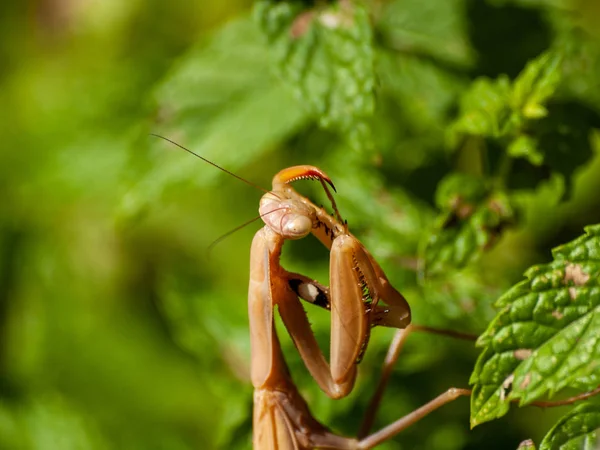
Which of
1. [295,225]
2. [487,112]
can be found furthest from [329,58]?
[295,225]

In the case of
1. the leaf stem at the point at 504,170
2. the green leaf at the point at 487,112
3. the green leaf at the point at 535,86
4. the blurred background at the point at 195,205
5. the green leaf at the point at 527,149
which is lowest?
the blurred background at the point at 195,205

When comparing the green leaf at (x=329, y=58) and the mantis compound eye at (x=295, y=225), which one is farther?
the green leaf at (x=329, y=58)

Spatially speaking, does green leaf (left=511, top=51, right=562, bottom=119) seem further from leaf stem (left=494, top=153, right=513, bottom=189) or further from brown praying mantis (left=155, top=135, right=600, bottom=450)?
brown praying mantis (left=155, top=135, right=600, bottom=450)

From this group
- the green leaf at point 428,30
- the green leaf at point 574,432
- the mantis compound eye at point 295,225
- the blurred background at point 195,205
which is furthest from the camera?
the green leaf at point 428,30

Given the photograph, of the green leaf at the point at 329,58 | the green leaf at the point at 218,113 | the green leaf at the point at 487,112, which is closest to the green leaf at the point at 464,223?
the green leaf at the point at 487,112

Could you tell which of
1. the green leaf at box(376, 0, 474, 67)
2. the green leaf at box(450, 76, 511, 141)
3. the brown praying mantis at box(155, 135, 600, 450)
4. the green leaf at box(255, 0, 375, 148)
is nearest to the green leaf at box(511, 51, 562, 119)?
the green leaf at box(450, 76, 511, 141)

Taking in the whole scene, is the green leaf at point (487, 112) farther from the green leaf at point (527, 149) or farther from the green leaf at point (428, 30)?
the green leaf at point (428, 30)

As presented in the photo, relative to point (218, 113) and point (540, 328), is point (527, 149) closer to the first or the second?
point (540, 328)

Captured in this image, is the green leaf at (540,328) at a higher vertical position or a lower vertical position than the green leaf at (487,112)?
lower
